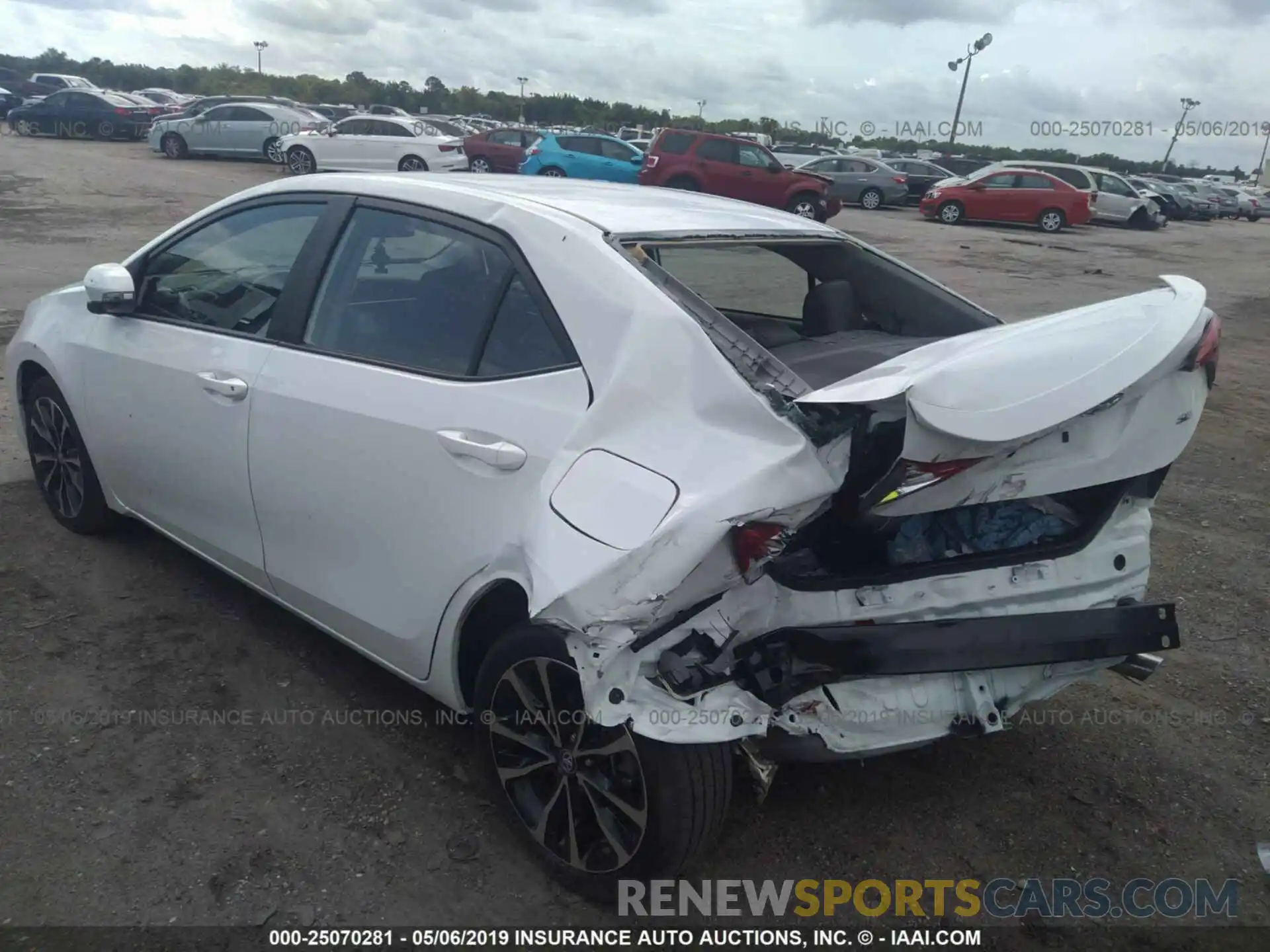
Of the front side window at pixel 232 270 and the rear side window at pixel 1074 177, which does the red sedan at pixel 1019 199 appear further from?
the front side window at pixel 232 270

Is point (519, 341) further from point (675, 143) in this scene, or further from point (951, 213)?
point (951, 213)

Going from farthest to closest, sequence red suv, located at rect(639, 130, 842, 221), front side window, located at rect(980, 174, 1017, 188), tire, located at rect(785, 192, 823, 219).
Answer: front side window, located at rect(980, 174, 1017, 188) < tire, located at rect(785, 192, 823, 219) < red suv, located at rect(639, 130, 842, 221)

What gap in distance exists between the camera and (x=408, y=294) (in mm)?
3037

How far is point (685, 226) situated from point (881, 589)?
1257 mm

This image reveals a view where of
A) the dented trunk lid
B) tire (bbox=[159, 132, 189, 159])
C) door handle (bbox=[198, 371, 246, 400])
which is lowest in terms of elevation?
tire (bbox=[159, 132, 189, 159])

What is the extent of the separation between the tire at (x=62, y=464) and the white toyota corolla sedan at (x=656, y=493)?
48.6 inches

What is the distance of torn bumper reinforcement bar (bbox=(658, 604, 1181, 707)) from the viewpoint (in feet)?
7.63

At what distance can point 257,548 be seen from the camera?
3334mm

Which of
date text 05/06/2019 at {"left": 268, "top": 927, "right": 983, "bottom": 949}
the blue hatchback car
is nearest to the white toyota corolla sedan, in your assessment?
date text 05/06/2019 at {"left": 268, "top": 927, "right": 983, "bottom": 949}

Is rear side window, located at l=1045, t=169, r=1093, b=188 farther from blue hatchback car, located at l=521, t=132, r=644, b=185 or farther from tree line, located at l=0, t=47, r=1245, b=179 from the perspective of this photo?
tree line, located at l=0, t=47, r=1245, b=179

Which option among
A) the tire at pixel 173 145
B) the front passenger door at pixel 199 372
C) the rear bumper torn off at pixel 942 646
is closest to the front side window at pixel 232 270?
the front passenger door at pixel 199 372

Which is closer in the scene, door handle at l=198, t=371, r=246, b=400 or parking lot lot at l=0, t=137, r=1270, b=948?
parking lot lot at l=0, t=137, r=1270, b=948

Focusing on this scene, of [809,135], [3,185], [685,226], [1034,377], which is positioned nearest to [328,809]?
[685,226]

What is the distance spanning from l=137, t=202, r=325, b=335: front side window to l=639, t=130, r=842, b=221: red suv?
60.4 feet
